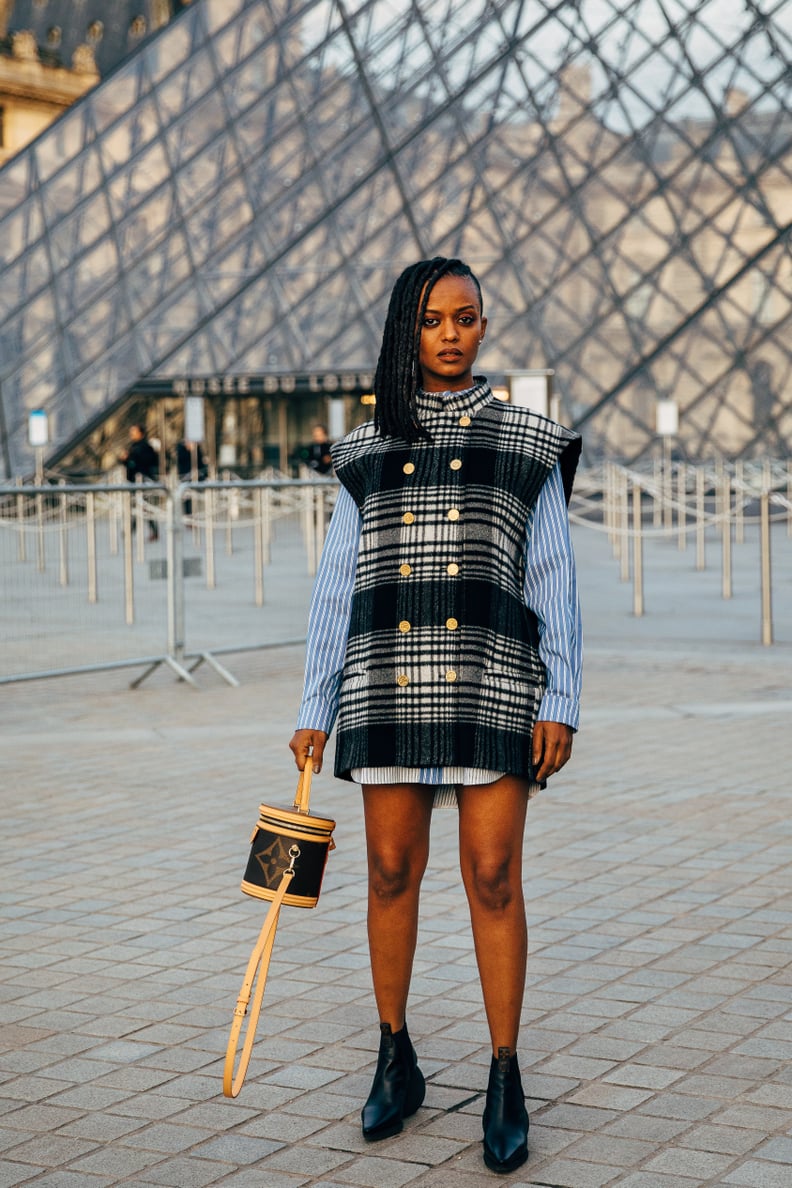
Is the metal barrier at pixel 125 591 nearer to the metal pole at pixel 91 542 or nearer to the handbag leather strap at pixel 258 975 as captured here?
the metal pole at pixel 91 542

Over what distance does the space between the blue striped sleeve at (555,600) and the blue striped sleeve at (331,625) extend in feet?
1.18

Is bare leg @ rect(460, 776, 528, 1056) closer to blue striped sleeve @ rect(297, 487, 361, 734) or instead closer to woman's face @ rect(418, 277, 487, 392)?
blue striped sleeve @ rect(297, 487, 361, 734)

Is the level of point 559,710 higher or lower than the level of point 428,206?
lower

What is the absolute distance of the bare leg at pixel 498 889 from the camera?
3.56 metres

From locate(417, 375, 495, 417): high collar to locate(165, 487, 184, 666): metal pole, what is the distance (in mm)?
7134

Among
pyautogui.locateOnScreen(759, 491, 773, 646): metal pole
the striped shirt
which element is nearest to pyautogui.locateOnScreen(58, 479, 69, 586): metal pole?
pyautogui.locateOnScreen(759, 491, 773, 646): metal pole

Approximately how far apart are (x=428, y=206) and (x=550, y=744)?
1128 inches

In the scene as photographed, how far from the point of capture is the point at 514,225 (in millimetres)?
30828

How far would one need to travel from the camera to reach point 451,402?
144 inches

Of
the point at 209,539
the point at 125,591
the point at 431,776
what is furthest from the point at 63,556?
the point at 431,776

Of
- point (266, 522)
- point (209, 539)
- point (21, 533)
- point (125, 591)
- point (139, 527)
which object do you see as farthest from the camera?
point (266, 522)

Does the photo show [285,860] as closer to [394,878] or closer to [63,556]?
[394,878]

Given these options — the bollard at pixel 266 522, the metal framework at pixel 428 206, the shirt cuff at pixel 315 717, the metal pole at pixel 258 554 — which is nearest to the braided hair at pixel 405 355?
the shirt cuff at pixel 315 717

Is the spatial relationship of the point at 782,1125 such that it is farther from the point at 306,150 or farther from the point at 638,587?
→ the point at 306,150
